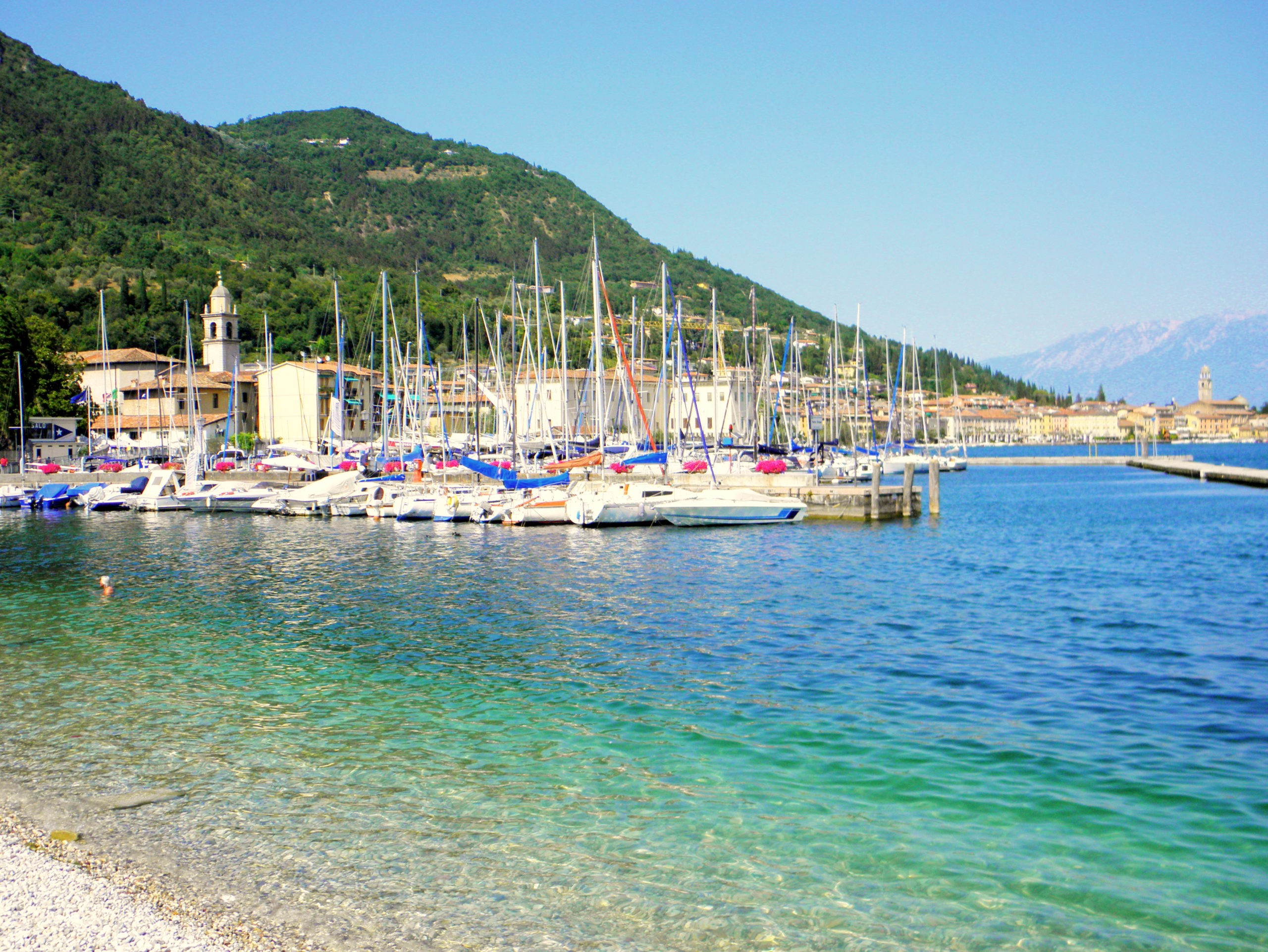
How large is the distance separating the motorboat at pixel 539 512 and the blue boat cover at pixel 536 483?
8.59 ft

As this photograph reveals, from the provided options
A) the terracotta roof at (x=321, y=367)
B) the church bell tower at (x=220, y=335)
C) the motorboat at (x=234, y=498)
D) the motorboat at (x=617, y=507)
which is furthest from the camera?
the church bell tower at (x=220, y=335)

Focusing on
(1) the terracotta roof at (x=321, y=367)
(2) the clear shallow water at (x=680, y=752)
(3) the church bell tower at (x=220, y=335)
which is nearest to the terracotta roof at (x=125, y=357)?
(3) the church bell tower at (x=220, y=335)

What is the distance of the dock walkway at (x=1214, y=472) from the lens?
62.5 metres

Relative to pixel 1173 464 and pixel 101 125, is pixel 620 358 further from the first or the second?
pixel 101 125

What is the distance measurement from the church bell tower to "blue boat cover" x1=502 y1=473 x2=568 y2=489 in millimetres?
57332

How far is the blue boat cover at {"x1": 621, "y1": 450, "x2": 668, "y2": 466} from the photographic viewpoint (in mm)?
45188

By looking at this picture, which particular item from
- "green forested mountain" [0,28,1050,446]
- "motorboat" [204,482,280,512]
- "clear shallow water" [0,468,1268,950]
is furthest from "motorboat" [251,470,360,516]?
"clear shallow water" [0,468,1268,950]

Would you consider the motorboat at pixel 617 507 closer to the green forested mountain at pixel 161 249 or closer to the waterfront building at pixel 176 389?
the green forested mountain at pixel 161 249

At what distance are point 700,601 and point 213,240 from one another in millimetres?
140128

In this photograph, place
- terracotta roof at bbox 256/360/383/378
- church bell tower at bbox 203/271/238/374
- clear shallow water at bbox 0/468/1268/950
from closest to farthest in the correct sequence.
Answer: clear shallow water at bbox 0/468/1268/950 < terracotta roof at bbox 256/360/383/378 < church bell tower at bbox 203/271/238/374

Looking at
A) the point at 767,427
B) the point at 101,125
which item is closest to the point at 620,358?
the point at 767,427

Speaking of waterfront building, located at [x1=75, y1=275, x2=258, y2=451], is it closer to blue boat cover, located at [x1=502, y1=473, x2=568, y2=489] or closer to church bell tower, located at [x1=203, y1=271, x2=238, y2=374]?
church bell tower, located at [x1=203, y1=271, x2=238, y2=374]

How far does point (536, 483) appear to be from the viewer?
41188 mm

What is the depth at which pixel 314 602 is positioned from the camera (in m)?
21.7
